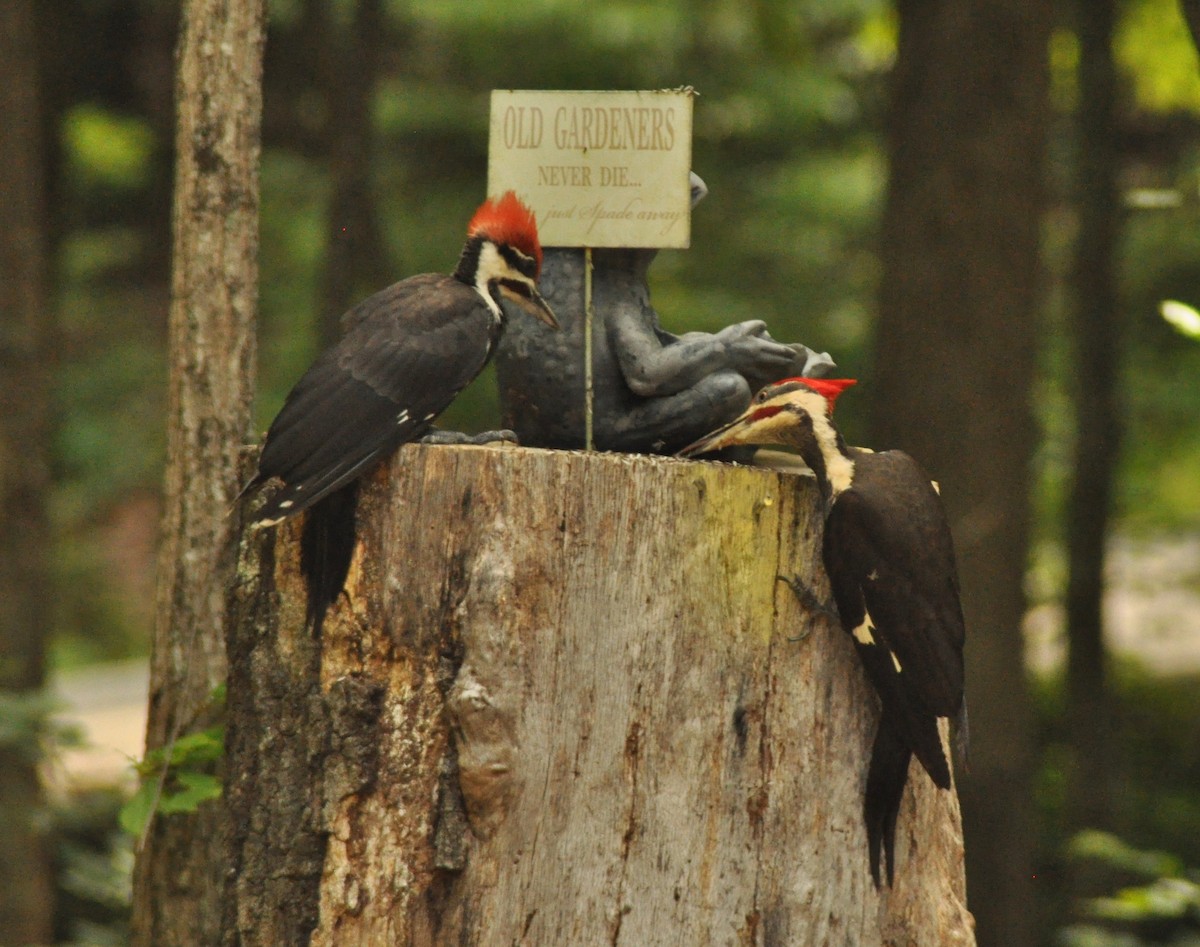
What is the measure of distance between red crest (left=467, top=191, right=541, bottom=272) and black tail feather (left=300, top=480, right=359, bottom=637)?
0.67 meters

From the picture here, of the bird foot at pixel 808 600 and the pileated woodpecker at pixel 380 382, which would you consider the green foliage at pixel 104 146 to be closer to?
the pileated woodpecker at pixel 380 382

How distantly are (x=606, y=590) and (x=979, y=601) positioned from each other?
3.41 meters

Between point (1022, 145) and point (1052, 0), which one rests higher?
point (1052, 0)

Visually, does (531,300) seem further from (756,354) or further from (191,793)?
(191,793)

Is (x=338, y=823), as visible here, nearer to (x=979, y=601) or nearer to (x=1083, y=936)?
(x=1083, y=936)

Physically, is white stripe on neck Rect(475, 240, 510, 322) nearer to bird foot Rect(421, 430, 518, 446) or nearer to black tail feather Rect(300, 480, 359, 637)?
bird foot Rect(421, 430, 518, 446)

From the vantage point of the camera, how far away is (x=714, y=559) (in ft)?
10.2

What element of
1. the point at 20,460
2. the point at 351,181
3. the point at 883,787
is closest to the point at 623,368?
the point at 883,787

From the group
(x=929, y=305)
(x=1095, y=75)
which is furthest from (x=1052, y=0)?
(x=1095, y=75)

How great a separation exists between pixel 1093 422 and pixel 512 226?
218 inches

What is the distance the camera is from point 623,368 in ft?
11.5

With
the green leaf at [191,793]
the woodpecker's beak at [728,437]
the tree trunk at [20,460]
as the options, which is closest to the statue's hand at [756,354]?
the woodpecker's beak at [728,437]

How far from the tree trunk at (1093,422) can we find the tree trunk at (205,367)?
545 cm

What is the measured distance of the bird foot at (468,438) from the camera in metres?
3.14
